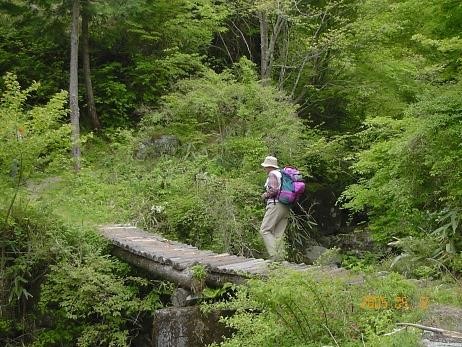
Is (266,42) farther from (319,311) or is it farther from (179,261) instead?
(319,311)

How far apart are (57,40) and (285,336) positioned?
539 inches

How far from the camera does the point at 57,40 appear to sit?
1645 cm

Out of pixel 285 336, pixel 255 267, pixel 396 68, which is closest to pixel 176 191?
pixel 255 267

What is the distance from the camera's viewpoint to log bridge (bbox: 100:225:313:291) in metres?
6.82

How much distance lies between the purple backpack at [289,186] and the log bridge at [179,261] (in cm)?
152

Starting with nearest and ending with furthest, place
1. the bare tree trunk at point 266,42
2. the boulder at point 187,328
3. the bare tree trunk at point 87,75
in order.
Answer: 1. the boulder at point 187,328
2. the bare tree trunk at point 87,75
3. the bare tree trunk at point 266,42

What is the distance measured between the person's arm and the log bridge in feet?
4.82

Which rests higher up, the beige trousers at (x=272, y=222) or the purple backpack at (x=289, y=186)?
the purple backpack at (x=289, y=186)

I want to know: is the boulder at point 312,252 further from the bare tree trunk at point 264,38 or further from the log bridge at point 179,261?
the bare tree trunk at point 264,38

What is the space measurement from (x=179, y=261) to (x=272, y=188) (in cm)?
231

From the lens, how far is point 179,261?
761 centimetres

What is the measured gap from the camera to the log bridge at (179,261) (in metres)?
6.82

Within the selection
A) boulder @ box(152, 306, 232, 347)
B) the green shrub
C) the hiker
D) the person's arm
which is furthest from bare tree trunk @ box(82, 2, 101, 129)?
the green shrub
